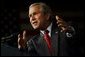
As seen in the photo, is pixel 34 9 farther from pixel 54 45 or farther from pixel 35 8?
pixel 54 45

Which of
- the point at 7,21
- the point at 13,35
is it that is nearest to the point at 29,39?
the point at 13,35

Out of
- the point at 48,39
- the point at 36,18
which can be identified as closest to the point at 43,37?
the point at 48,39

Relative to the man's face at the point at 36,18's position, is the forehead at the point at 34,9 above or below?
above

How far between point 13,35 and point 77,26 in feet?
1.43

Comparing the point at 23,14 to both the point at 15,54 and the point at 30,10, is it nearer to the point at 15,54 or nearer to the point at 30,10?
Answer: the point at 30,10

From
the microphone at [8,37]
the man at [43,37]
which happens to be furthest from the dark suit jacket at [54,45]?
the microphone at [8,37]

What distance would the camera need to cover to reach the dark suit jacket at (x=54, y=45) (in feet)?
5.75

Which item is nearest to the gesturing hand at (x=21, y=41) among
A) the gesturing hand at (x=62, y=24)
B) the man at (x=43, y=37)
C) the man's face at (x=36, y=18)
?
the man at (x=43, y=37)

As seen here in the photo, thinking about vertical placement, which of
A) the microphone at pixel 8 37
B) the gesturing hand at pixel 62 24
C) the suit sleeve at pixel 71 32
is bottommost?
the microphone at pixel 8 37

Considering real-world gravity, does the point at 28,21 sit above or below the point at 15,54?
above

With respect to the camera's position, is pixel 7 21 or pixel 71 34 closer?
pixel 71 34

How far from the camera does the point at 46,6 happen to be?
5.78ft

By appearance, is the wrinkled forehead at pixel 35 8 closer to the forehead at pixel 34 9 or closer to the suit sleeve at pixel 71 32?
the forehead at pixel 34 9

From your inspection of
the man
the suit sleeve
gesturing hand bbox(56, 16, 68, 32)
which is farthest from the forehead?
the suit sleeve
